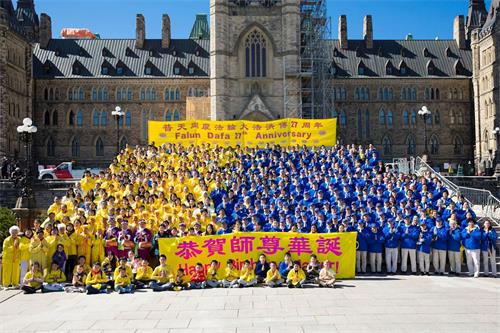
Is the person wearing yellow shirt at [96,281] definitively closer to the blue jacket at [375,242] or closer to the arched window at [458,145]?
the blue jacket at [375,242]

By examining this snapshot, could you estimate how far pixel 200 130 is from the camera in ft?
99.7

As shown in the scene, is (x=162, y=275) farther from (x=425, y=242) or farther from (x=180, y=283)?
(x=425, y=242)

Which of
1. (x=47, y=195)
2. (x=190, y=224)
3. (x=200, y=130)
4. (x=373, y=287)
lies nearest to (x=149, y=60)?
(x=47, y=195)

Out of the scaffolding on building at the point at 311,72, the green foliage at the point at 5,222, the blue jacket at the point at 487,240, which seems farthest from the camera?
the scaffolding on building at the point at 311,72

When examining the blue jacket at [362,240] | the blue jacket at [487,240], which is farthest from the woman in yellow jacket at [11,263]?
the blue jacket at [487,240]

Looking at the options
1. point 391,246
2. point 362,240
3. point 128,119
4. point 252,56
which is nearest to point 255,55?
point 252,56

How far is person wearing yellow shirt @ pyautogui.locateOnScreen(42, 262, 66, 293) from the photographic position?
48.8 ft

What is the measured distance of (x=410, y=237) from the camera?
16578mm

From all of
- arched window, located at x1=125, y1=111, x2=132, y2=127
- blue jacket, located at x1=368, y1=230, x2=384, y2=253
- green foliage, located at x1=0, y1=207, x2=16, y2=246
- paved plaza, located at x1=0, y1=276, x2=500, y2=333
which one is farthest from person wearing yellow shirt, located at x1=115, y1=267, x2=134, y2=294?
arched window, located at x1=125, y1=111, x2=132, y2=127

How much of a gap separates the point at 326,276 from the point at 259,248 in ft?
6.93

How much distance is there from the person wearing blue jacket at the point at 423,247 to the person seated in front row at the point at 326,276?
126 inches

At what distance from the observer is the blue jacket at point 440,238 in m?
16.5

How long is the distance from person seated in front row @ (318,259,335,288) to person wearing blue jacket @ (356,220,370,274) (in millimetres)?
1899

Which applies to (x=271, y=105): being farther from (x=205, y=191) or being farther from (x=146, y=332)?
(x=146, y=332)
